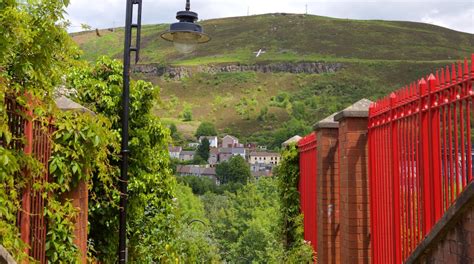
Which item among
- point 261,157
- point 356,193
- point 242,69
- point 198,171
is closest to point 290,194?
point 356,193

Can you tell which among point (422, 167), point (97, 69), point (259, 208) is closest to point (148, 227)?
point (97, 69)

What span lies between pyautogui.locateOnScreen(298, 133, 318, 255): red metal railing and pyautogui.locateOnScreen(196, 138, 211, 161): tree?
110140 mm

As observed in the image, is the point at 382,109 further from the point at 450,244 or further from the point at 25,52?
the point at 25,52

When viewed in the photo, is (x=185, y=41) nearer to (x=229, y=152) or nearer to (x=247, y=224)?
(x=247, y=224)

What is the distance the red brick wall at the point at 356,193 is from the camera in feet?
18.6

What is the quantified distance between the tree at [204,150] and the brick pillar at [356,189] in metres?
114

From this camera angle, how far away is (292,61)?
5822 inches

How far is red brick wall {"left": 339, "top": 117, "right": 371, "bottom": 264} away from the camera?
5.68 meters

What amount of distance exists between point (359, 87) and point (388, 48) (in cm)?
3899

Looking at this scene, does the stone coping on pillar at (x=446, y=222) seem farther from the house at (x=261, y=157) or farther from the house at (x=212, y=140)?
the house at (x=212, y=140)

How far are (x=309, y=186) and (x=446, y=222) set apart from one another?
5359mm

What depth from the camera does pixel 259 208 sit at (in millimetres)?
42375

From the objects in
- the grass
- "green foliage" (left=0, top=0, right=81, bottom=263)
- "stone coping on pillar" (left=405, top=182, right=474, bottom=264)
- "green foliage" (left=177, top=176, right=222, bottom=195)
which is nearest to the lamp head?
"green foliage" (left=0, top=0, right=81, bottom=263)

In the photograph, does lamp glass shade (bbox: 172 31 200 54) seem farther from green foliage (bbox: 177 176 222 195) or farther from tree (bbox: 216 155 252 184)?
tree (bbox: 216 155 252 184)
